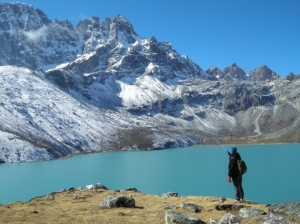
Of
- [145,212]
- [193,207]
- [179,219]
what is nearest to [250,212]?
[193,207]

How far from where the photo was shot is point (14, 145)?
16050 cm

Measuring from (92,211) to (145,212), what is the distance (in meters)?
3.08

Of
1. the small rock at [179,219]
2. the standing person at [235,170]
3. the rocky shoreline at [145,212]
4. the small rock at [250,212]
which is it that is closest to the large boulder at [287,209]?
the rocky shoreline at [145,212]

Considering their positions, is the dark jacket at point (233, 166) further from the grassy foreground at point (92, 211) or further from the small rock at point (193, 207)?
the small rock at point (193, 207)

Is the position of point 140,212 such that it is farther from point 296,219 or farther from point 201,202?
point 296,219

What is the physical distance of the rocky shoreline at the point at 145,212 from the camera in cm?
1512

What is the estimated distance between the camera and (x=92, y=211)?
19.1m

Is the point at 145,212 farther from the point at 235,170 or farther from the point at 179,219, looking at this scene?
the point at 235,170

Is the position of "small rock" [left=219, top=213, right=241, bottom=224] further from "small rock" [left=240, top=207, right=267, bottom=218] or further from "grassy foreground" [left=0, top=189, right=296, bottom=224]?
"small rock" [left=240, top=207, right=267, bottom=218]

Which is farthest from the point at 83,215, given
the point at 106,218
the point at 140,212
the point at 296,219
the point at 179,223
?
the point at 296,219

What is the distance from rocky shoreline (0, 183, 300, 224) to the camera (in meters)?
15.1

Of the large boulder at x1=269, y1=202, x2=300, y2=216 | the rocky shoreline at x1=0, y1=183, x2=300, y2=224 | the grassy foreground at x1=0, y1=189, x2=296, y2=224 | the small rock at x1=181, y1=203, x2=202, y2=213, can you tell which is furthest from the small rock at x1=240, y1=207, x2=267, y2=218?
the small rock at x1=181, y1=203, x2=202, y2=213

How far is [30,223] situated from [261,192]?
52024 millimetres

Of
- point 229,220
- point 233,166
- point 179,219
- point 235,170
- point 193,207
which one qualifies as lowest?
point 229,220
